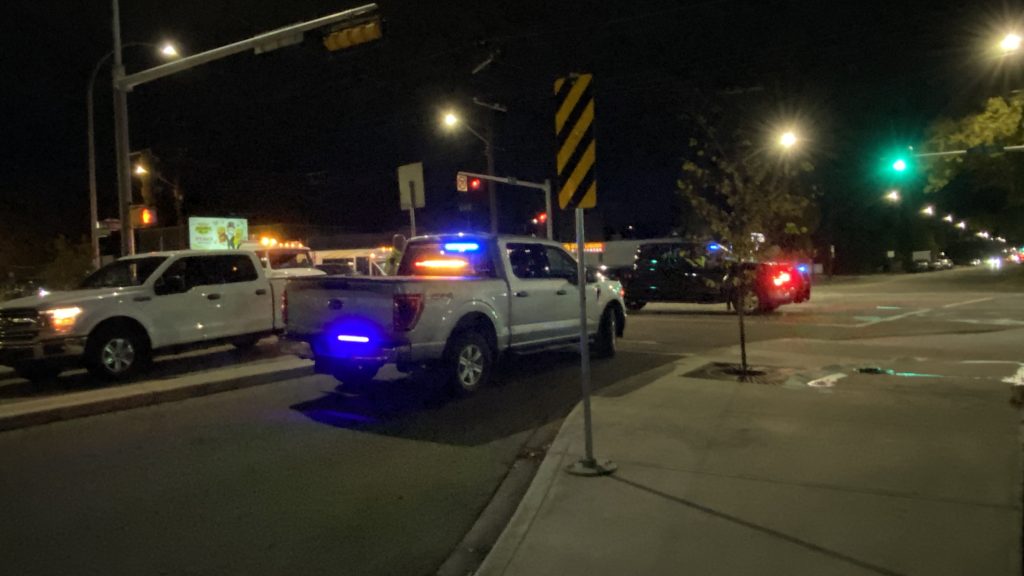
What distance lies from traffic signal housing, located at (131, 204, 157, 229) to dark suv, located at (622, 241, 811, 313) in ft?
42.0

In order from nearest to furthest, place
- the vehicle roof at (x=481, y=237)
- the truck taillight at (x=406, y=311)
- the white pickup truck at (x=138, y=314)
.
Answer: the truck taillight at (x=406, y=311)
the white pickup truck at (x=138, y=314)
the vehicle roof at (x=481, y=237)

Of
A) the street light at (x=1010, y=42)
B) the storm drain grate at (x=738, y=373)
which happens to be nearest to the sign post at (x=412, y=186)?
the storm drain grate at (x=738, y=373)

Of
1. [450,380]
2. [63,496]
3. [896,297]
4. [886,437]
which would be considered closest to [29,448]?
[63,496]

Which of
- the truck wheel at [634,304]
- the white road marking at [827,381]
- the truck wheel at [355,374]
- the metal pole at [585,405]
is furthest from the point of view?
the truck wheel at [634,304]

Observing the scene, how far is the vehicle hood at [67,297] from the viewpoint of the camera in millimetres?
10820

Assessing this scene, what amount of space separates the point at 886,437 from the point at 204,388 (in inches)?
317

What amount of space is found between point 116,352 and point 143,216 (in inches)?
242

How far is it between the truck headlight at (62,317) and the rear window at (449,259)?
4.44 metres

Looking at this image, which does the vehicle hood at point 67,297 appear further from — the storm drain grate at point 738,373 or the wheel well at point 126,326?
the storm drain grate at point 738,373

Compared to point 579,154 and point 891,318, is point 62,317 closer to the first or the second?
point 579,154

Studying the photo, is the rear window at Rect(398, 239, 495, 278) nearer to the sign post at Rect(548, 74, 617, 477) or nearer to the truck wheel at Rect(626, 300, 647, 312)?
the sign post at Rect(548, 74, 617, 477)

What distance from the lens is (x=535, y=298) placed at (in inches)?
448

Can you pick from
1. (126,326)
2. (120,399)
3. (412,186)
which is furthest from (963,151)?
(120,399)

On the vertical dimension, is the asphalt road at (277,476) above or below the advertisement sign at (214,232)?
below
